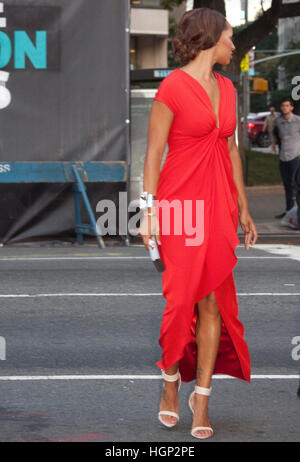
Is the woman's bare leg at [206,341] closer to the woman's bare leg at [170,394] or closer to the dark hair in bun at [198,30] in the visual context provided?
the woman's bare leg at [170,394]

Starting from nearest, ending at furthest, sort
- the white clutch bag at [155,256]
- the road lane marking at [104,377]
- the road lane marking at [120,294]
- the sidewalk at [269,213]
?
the white clutch bag at [155,256], the road lane marking at [104,377], the road lane marking at [120,294], the sidewalk at [269,213]

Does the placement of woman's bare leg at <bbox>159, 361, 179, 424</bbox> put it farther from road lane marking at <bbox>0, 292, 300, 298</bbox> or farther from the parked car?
the parked car

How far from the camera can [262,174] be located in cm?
2570

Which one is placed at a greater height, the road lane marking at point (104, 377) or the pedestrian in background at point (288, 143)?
the pedestrian in background at point (288, 143)

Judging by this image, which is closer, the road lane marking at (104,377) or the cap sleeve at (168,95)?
the cap sleeve at (168,95)

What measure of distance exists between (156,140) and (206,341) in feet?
3.12

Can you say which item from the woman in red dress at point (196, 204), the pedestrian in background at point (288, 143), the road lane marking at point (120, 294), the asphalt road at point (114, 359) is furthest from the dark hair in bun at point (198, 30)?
the pedestrian in background at point (288, 143)

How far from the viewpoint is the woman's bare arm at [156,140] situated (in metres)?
4.52

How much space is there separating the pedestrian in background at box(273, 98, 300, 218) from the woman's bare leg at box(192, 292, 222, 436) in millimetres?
10844

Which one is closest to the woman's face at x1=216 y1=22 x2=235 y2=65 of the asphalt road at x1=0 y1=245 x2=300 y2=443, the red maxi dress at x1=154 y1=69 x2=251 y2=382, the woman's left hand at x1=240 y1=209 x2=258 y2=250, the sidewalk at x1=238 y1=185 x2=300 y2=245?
the red maxi dress at x1=154 y1=69 x2=251 y2=382

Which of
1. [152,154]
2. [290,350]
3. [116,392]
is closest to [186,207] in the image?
[152,154]

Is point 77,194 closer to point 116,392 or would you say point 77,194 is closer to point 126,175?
point 126,175

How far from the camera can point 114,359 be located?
6250mm

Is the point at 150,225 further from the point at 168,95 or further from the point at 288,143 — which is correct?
the point at 288,143
